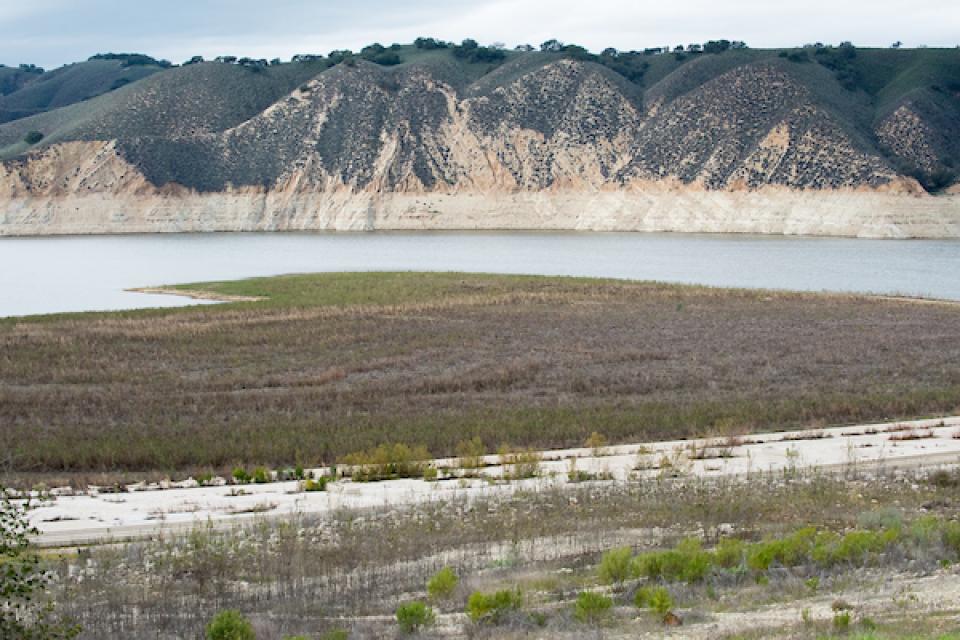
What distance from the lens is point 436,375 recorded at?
2731cm

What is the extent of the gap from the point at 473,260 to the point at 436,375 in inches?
1904

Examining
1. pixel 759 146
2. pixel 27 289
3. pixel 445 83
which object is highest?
pixel 445 83

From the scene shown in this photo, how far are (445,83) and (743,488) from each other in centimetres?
13044

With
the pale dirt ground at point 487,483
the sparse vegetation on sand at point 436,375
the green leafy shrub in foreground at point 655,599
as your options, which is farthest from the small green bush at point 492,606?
the pale dirt ground at point 487,483

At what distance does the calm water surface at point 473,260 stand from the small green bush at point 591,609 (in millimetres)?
39737

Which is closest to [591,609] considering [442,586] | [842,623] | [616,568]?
[616,568]

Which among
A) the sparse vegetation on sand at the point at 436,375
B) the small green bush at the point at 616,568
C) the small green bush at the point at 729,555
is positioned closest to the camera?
the small green bush at the point at 616,568

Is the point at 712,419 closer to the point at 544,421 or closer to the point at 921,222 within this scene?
the point at 544,421

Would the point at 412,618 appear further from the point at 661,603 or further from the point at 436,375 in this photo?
the point at 436,375

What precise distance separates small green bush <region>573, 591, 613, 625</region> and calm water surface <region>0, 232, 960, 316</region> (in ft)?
130

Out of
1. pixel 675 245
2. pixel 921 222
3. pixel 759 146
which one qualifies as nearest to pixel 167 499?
pixel 675 245

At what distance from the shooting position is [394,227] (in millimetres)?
122312

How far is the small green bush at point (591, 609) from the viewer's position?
970 centimetres

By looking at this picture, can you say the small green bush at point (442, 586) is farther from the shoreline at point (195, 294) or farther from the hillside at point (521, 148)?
the hillside at point (521, 148)
